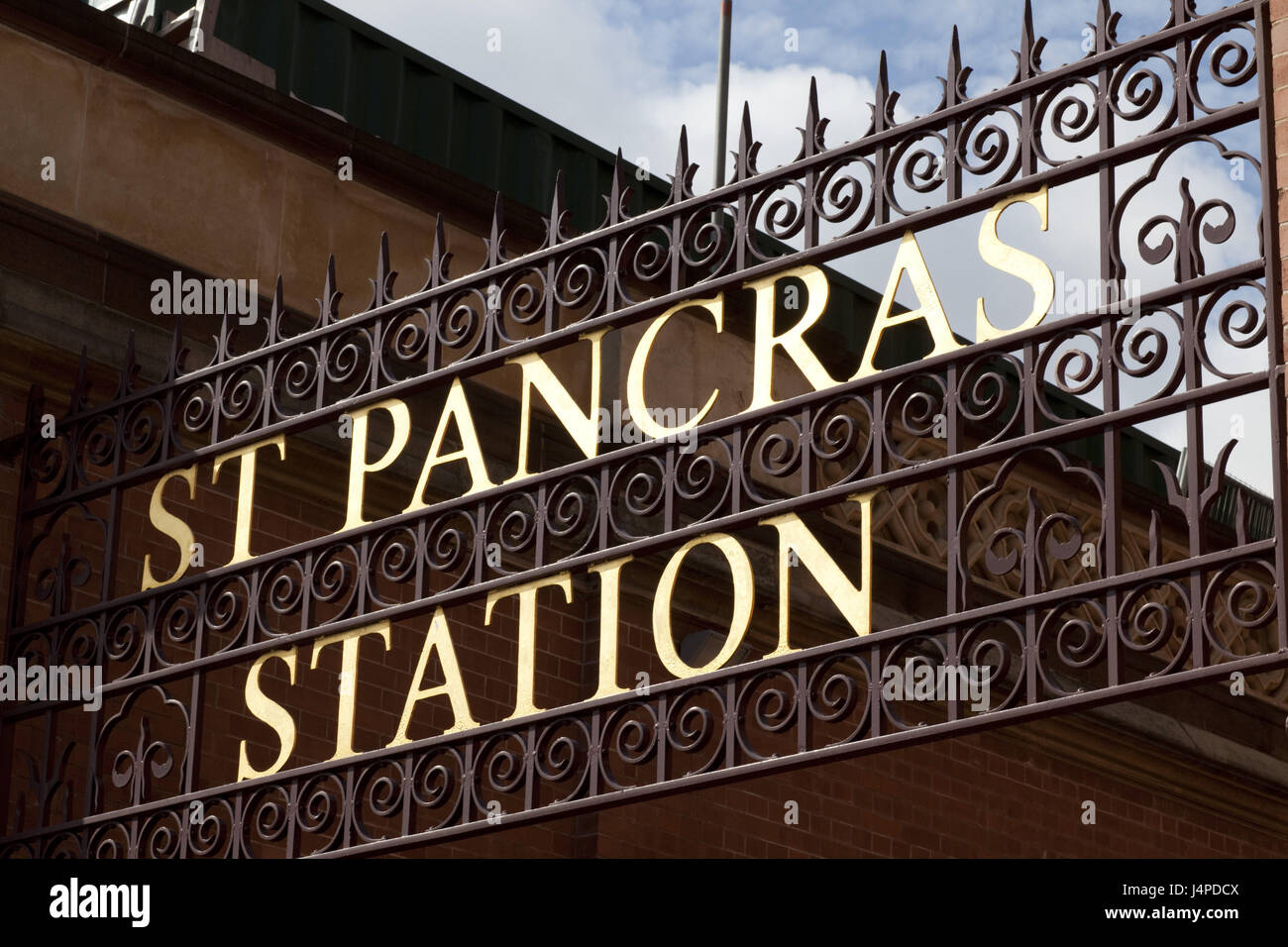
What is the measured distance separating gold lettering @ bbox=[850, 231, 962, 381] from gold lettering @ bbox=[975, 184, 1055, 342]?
15 cm

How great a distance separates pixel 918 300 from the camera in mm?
6879

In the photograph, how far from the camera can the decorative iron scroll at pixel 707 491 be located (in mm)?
6230

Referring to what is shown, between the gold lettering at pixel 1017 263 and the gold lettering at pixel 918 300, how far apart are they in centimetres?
15

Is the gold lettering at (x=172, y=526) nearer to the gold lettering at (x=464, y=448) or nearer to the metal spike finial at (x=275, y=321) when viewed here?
the metal spike finial at (x=275, y=321)

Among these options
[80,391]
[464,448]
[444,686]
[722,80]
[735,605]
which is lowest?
[444,686]

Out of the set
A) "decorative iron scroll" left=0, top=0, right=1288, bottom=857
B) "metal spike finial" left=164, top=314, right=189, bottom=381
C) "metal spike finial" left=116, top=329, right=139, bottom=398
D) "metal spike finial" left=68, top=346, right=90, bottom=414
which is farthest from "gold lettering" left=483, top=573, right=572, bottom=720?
"metal spike finial" left=68, top=346, right=90, bottom=414

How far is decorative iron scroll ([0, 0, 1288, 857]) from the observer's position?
623cm

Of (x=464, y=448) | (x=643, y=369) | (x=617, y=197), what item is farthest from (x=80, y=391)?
(x=643, y=369)

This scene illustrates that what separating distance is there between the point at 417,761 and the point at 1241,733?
835 cm

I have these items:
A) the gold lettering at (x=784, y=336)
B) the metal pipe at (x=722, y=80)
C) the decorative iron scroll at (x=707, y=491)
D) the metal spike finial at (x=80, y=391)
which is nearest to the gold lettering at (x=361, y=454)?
the decorative iron scroll at (x=707, y=491)

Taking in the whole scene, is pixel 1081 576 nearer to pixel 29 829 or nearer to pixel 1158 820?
pixel 1158 820

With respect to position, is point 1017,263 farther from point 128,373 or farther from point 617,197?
point 128,373

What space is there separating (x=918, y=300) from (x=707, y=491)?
34.3 inches

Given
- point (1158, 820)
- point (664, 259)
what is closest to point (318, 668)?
point (664, 259)
